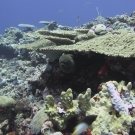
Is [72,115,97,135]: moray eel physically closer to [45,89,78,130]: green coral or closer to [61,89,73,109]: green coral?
[45,89,78,130]: green coral

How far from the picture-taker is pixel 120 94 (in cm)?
365

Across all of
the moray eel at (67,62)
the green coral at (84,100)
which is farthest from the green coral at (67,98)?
the moray eel at (67,62)

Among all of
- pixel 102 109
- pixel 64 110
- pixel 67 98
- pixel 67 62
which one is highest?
pixel 67 62

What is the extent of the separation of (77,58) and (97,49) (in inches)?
32.5

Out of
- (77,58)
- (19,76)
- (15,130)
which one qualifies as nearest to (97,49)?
(77,58)

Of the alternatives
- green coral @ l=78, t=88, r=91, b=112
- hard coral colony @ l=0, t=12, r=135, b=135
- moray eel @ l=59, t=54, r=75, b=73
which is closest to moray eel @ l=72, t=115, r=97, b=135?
hard coral colony @ l=0, t=12, r=135, b=135

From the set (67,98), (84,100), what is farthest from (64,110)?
(84,100)

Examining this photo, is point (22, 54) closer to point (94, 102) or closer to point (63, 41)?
point (63, 41)

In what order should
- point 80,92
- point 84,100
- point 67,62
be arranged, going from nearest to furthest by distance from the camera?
1. point 84,100
2. point 67,62
3. point 80,92

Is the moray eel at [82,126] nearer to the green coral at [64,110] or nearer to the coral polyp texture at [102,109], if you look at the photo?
the coral polyp texture at [102,109]

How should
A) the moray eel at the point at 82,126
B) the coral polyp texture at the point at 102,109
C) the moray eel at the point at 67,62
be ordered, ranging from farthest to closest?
the moray eel at the point at 67,62 → the coral polyp texture at the point at 102,109 → the moray eel at the point at 82,126

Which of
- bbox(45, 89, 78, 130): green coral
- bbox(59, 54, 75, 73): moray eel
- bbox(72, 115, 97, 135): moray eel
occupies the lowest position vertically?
bbox(72, 115, 97, 135): moray eel

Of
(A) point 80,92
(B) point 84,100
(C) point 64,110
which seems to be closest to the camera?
(B) point 84,100

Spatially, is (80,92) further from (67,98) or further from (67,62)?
(67,98)
